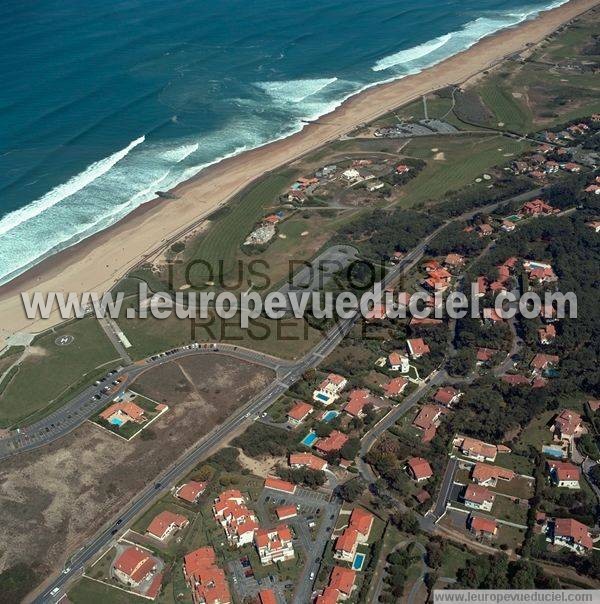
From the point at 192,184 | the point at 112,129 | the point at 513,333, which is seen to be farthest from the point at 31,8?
the point at 513,333

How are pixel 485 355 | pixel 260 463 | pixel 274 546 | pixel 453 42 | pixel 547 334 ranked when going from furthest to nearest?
1. pixel 453 42
2. pixel 547 334
3. pixel 485 355
4. pixel 260 463
5. pixel 274 546

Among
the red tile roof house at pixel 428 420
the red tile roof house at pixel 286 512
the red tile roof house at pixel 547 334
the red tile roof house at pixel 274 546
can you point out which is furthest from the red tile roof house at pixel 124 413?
the red tile roof house at pixel 547 334

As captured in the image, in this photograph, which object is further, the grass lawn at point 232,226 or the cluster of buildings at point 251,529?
the grass lawn at point 232,226

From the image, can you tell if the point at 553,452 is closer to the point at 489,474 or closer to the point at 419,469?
the point at 489,474

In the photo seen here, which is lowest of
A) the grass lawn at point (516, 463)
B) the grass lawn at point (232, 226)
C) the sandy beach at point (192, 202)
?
the grass lawn at point (516, 463)

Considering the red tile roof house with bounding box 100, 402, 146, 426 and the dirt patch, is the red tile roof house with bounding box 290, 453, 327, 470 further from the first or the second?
the red tile roof house with bounding box 100, 402, 146, 426

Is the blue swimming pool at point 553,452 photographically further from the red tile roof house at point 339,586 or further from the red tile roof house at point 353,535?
the red tile roof house at point 339,586

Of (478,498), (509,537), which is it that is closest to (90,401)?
(478,498)
